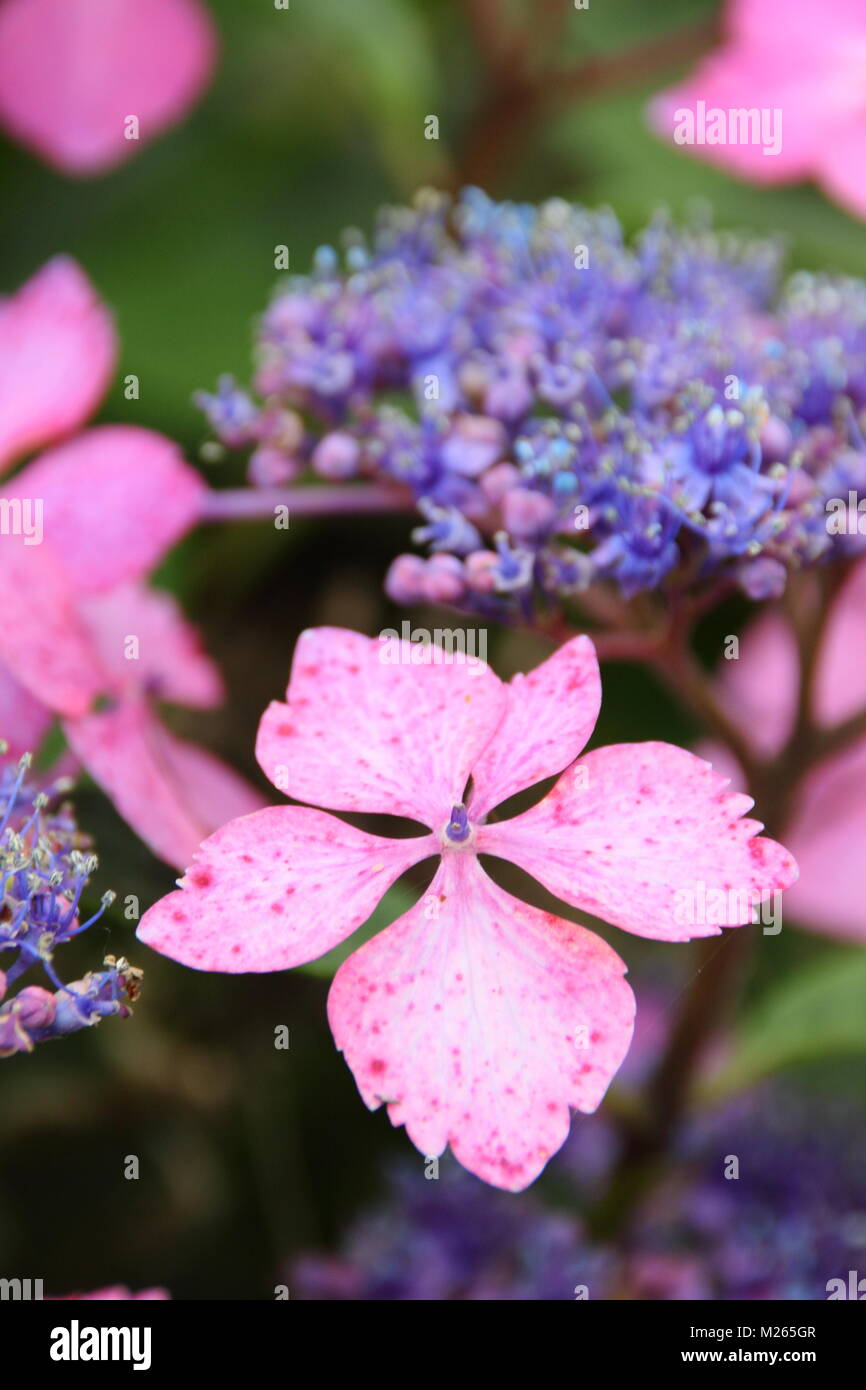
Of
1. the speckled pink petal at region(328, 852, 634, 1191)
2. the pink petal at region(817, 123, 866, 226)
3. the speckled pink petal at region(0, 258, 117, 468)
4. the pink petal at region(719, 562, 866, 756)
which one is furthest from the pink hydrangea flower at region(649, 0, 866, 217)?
the speckled pink petal at region(328, 852, 634, 1191)

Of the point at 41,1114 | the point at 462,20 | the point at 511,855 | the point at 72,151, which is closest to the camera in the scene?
the point at 511,855

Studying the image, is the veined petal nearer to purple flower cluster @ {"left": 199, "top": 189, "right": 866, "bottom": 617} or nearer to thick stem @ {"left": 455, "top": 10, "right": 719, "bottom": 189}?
purple flower cluster @ {"left": 199, "top": 189, "right": 866, "bottom": 617}

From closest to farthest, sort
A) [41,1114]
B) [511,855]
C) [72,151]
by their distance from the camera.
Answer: [511,855] < [41,1114] < [72,151]

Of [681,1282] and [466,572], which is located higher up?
[466,572]

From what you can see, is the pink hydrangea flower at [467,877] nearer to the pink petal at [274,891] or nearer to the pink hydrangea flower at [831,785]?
the pink petal at [274,891]

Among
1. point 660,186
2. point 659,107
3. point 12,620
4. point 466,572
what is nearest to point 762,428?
point 466,572

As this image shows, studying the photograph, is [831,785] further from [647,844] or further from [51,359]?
[51,359]

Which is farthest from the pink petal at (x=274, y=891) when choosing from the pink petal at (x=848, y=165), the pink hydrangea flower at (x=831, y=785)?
the pink petal at (x=848, y=165)
